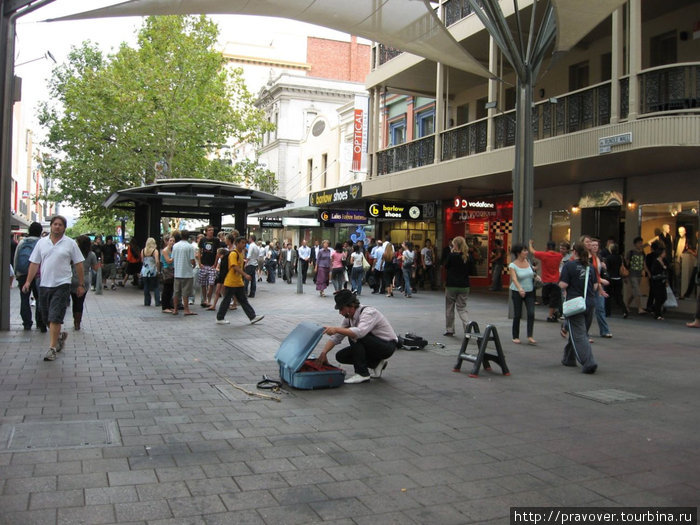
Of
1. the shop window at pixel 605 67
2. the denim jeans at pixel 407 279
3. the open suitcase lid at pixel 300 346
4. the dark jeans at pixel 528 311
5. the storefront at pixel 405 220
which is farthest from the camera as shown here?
the storefront at pixel 405 220

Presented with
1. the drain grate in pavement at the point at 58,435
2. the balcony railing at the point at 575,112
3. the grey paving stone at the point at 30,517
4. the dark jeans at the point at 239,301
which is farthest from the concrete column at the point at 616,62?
the grey paving stone at the point at 30,517

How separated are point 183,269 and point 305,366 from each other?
725cm

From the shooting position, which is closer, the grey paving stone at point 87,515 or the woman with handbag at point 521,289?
the grey paving stone at point 87,515

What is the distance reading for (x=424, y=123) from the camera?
26188mm

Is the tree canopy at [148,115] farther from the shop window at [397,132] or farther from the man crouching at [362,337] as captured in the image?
the man crouching at [362,337]

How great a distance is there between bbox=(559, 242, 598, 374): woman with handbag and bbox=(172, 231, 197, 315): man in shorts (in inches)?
315

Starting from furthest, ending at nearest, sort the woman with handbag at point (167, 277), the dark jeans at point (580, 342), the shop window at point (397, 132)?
1. the shop window at point (397, 132)
2. the woman with handbag at point (167, 277)
3. the dark jeans at point (580, 342)

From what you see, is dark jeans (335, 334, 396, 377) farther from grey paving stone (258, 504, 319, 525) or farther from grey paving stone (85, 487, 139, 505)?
grey paving stone (85, 487, 139, 505)

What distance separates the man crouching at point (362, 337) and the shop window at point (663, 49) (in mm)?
12395

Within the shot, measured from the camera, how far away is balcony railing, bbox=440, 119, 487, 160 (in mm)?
18562

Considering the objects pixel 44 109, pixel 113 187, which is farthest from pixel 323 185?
pixel 44 109

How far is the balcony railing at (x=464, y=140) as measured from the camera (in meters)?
18.6

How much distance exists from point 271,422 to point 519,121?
10.4 m

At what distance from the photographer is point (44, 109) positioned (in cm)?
3325
